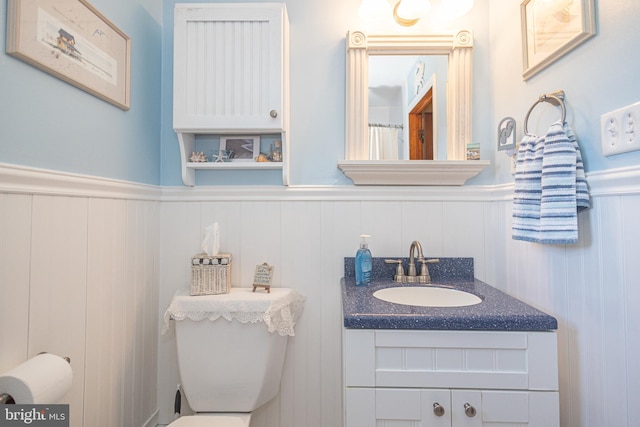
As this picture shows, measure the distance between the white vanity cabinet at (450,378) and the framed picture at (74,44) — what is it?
1079 millimetres

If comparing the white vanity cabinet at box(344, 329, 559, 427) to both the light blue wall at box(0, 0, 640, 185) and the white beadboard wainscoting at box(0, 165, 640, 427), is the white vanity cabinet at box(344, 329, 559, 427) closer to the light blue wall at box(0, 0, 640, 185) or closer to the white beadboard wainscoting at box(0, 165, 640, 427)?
the white beadboard wainscoting at box(0, 165, 640, 427)

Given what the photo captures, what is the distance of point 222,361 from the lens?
3.81ft

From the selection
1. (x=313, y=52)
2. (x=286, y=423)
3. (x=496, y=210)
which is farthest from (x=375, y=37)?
(x=286, y=423)

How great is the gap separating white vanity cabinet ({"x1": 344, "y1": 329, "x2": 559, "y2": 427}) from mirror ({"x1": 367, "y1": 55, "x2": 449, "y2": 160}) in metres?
0.77

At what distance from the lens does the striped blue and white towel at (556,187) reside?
2.85 ft

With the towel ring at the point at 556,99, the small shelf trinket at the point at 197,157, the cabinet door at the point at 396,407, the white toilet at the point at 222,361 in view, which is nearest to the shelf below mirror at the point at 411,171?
the towel ring at the point at 556,99

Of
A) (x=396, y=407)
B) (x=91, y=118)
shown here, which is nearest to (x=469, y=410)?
(x=396, y=407)

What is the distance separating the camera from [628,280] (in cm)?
78

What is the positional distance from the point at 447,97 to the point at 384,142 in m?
0.34

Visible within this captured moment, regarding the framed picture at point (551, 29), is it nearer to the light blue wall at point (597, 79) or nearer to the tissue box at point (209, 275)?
the light blue wall at point (597, 79)

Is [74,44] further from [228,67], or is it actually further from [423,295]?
[423,295]

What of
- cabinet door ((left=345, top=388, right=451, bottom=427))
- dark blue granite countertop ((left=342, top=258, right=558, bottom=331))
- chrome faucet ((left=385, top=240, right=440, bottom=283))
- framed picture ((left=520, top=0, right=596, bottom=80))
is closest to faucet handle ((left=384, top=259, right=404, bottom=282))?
chrome faucet ((left=385, top=240, right=440, bottom=283))

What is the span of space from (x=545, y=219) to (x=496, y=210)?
492 millimetres

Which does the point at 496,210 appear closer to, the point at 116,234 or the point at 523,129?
the point at 523,129
